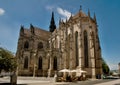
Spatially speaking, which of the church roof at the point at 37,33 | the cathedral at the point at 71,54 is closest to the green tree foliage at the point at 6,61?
the cathedral at the point at 71,54

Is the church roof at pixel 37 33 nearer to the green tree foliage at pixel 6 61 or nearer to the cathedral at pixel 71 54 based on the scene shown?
the cathedral at pixel 71 54

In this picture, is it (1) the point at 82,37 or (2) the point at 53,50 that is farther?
(2) the point at 53,50

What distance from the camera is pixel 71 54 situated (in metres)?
39.6

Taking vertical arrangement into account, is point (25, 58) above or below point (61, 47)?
below

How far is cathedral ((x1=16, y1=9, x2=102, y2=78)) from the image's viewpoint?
123 ft

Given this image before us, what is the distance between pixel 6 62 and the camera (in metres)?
16.5

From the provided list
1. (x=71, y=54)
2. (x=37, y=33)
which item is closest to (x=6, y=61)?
(x=71, y=54)

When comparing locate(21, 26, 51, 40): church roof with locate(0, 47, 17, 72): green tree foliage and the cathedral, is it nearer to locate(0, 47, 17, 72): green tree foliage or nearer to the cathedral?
the cathedral

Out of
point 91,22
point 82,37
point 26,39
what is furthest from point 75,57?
point 26,39

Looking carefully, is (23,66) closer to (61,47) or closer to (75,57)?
(61,47)

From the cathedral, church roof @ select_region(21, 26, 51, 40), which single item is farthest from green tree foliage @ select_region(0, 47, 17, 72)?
church roof @ select_region(21, 26, 51, 40)

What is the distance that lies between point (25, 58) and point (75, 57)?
15564mm

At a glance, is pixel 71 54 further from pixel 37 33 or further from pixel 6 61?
pixel 6 61

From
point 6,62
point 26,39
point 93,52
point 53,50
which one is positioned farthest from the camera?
point 26,39
